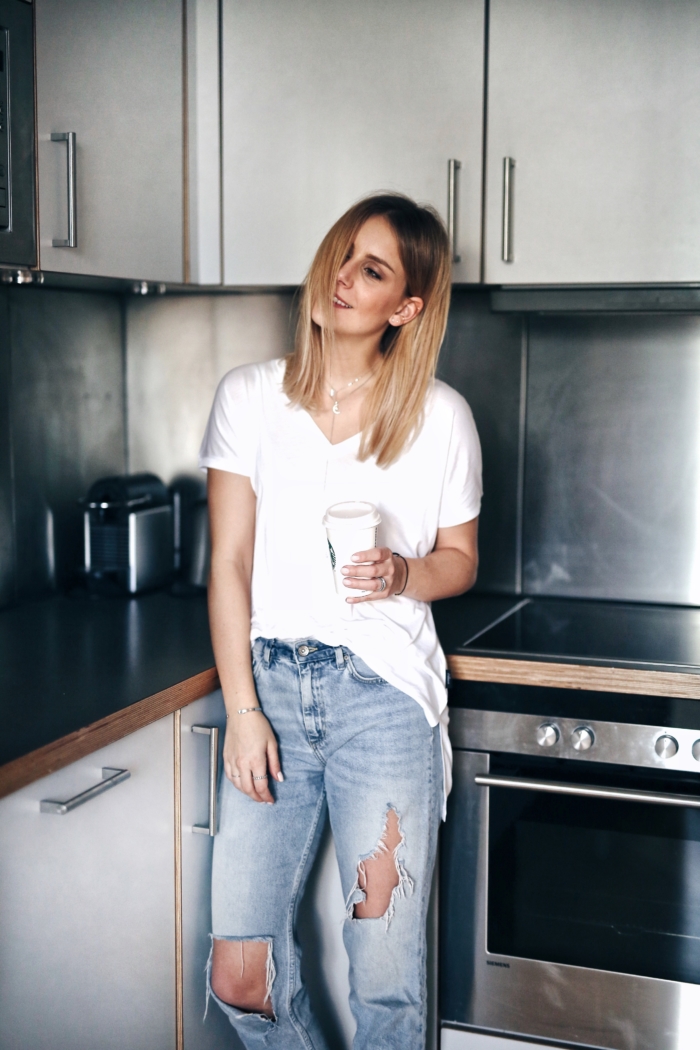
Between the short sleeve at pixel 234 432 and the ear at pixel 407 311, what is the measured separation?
0.77ft

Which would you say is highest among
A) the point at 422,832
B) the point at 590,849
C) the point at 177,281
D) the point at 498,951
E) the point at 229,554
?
the point at 177,281

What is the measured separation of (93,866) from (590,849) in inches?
31.4

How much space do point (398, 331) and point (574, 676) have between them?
0.60 meters

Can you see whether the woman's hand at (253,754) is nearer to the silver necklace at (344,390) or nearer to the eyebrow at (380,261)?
the silver necklace at (344,390)

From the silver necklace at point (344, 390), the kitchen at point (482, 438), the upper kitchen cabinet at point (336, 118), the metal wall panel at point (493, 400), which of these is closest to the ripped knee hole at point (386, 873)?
the kitchen at point (482, 438)

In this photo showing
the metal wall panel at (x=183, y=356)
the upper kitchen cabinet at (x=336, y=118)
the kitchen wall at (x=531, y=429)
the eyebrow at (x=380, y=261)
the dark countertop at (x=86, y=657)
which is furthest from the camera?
the metal wall panel at (x=183, y=356)

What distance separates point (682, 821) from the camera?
5.20ft

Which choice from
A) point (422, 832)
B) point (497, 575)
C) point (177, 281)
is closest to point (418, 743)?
point (422, 832)

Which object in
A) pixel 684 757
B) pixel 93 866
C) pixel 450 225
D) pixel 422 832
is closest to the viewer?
pixel 93 866

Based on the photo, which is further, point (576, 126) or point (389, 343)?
point (576, 126)

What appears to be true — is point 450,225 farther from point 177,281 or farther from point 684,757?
point 684,757

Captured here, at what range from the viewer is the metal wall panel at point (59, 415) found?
6.42 feet

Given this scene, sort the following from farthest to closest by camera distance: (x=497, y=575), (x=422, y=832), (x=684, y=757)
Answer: (x=497, y=575) → (x=684, y=757) → (x=422, y=832)

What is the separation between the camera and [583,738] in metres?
1.58
